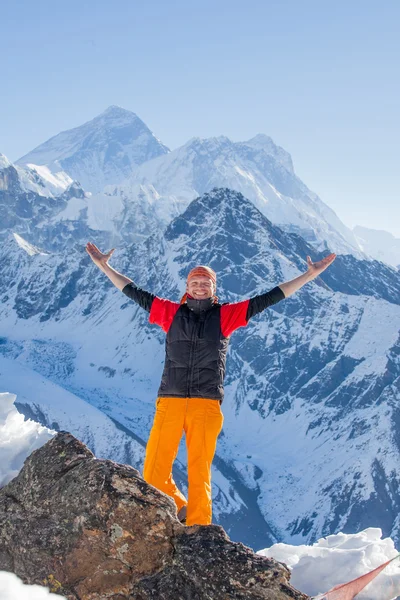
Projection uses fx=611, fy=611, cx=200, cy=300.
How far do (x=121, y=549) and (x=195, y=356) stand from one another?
11.9 ft

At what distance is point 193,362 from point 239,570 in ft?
12.7

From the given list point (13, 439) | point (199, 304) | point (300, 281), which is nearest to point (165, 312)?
point (199, 304)

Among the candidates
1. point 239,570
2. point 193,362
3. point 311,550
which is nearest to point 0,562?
point 239,570

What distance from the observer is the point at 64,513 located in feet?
27.8

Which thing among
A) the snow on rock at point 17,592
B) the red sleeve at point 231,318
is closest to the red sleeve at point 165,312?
the red sleeve at point 231,318

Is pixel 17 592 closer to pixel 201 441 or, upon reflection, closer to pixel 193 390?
pixel 201 441

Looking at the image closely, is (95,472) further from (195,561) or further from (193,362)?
(193,362)

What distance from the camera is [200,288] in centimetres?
1103

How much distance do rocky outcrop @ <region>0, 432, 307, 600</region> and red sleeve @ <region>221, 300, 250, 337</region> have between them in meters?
3.25

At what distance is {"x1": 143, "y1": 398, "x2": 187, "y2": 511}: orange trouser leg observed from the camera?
10.4 meters

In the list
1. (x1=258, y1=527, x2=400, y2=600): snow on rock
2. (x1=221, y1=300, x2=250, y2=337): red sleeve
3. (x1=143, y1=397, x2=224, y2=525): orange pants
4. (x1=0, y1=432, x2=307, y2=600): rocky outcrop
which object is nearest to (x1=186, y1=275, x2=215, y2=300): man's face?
(x1=221, y1=300, x2=250, y2=337): red sleeve

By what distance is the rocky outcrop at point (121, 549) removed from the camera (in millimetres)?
7609

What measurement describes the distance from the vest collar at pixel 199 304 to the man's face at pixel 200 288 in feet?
0.30

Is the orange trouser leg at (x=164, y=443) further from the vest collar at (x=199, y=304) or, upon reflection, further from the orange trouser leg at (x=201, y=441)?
the vest collar at (x=199, y=304)
